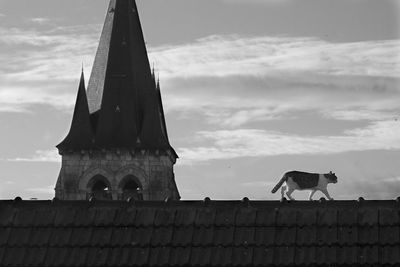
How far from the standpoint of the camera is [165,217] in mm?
23156

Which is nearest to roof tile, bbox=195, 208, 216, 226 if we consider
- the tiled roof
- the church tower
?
the tiled roof

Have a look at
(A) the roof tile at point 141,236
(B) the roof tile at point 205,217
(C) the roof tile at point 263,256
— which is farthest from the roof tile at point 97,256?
(C) the roof tile at point 263,256

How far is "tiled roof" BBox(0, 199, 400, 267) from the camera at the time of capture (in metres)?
22.3

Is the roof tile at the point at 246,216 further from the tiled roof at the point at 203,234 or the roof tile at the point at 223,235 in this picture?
the roof tile at the point at 223,235

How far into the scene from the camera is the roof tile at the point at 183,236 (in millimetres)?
22672

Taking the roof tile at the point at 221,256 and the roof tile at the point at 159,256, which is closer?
the roof tile at the point at 221,256

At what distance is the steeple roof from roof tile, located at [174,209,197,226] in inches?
2317

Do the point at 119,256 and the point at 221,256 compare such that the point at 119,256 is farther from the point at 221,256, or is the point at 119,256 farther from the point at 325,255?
the point at 325,255

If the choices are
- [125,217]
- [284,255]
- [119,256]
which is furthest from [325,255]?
[125,217]

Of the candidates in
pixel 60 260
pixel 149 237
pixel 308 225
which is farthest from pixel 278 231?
pixel 60 260

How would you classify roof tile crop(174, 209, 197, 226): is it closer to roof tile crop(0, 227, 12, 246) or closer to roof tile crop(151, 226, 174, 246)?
roof tile crop(151, 226, 174, 246)

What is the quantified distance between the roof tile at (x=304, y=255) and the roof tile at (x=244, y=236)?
2.59 feet

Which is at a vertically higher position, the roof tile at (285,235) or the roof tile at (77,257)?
the roof tile at (285,235)

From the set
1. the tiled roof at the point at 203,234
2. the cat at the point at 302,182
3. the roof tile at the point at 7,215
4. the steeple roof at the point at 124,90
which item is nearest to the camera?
the tiled roof at the point at 203,234
